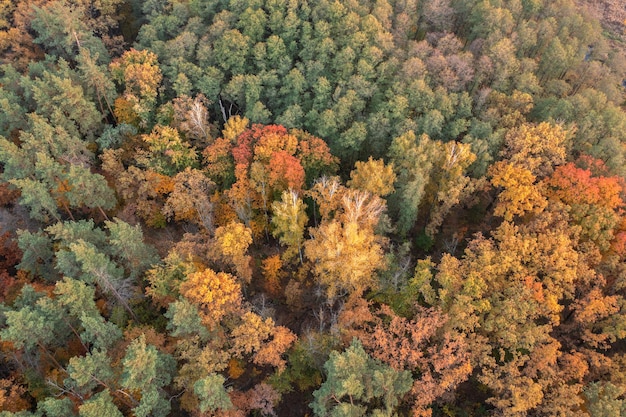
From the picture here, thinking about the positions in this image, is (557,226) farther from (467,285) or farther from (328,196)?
(328,196)

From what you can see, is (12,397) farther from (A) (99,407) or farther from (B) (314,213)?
(B) (314,213)

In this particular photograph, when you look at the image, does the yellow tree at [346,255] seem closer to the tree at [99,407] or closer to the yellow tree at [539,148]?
the yellow tree at [539,148]

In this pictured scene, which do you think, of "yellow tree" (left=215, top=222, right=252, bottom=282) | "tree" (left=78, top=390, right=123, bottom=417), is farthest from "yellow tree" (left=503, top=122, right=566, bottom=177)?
"tree" (left=78, top=390, right=123, bottom=417)

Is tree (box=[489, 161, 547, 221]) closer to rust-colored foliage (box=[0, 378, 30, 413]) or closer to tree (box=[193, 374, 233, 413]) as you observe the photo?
tree (box=[193, 374, 233, 413])

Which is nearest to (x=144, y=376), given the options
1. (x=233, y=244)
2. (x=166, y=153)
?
(x=233, y=244)

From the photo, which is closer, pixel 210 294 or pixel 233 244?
pixel 210 294

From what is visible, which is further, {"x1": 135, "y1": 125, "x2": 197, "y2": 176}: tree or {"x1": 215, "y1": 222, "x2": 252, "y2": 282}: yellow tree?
{"x1": 135, "y1": 125, "x2": 197, "y2": 176}: tree

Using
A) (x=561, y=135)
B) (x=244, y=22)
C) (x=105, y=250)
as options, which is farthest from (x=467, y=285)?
(x=244, y=22)

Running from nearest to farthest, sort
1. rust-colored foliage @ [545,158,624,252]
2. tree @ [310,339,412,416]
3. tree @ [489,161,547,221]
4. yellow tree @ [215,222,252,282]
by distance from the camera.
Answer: tree @ [310,339,412,416], yellow tree @ [215,222,252,282], rust-colored foliage @ [545,158,624,252], tree @ [489,161,547,221]
